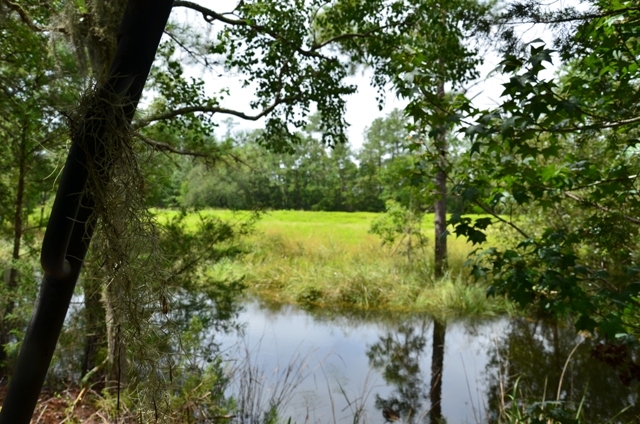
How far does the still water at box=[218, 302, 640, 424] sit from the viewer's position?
15.1 feet

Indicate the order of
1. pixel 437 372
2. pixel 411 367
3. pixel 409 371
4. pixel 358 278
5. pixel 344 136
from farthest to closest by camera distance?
1. pixel 358 278
2. pixel 411 367
3. pixel 409 371
4. pixel 437 372
5. pixel 344 136

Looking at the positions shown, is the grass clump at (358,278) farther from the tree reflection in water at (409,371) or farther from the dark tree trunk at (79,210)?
the dark tree trunk at (79,210)

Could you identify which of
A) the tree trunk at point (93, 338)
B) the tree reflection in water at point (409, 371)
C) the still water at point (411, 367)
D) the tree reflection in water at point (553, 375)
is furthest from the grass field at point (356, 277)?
the tree trunk at point (93, 338)

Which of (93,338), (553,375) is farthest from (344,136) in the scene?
(553,375)

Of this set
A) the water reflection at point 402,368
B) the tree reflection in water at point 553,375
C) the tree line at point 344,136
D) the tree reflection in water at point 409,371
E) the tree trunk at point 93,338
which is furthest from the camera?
the water reflection at point 402,368

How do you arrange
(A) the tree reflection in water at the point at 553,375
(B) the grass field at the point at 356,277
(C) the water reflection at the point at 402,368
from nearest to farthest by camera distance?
(A) the tree reflection in water at the point at 553,375 → (C) the water reflection at the point at 402,368 → (B) the grass field at the point at 356,277

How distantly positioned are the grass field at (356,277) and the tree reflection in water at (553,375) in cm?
130

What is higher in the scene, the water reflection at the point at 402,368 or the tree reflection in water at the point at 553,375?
the tree reflection in water at the point at 553,375

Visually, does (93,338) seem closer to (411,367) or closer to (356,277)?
(411,367)

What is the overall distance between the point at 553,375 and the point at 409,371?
1.62 m

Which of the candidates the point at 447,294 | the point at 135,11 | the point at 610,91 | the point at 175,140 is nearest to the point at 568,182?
the point at 610,91

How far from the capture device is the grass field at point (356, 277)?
883cm

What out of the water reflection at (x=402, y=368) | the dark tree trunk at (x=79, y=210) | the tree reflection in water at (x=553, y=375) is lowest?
the water reflection at (x=402, y=368)

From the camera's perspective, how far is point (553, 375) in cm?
573
